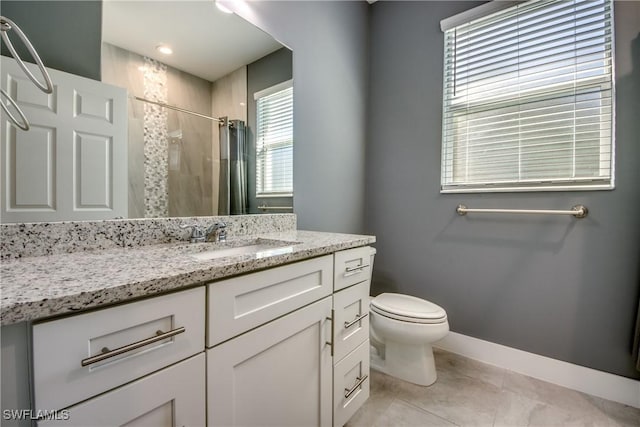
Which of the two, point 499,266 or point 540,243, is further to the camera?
point 499,266

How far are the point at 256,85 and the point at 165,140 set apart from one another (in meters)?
0.61

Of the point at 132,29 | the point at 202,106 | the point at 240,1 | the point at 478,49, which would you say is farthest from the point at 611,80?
the point at 132,29

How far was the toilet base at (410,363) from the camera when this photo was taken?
1607 mm

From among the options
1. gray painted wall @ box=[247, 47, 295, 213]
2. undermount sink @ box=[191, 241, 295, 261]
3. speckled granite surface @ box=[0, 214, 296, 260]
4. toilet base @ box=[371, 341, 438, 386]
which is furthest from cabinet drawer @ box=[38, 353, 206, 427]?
toilet base @ box=[371, 341, 438, 386]

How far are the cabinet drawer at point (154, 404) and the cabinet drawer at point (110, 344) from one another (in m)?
0.02

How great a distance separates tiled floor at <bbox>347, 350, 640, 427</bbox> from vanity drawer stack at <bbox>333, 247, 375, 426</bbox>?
0.17 m

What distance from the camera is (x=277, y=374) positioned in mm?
897

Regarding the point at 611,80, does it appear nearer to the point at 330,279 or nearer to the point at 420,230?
the point at 420,230

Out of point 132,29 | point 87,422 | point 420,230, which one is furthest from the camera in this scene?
point 420,230

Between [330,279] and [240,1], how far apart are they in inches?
56.8

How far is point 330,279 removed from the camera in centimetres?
111

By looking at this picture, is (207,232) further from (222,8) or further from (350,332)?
(222,8)

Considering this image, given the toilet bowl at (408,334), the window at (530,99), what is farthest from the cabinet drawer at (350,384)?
the window at (530,99)

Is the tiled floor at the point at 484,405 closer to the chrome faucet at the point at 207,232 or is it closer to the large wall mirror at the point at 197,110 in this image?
the chrome faucet at the point at 207,232
